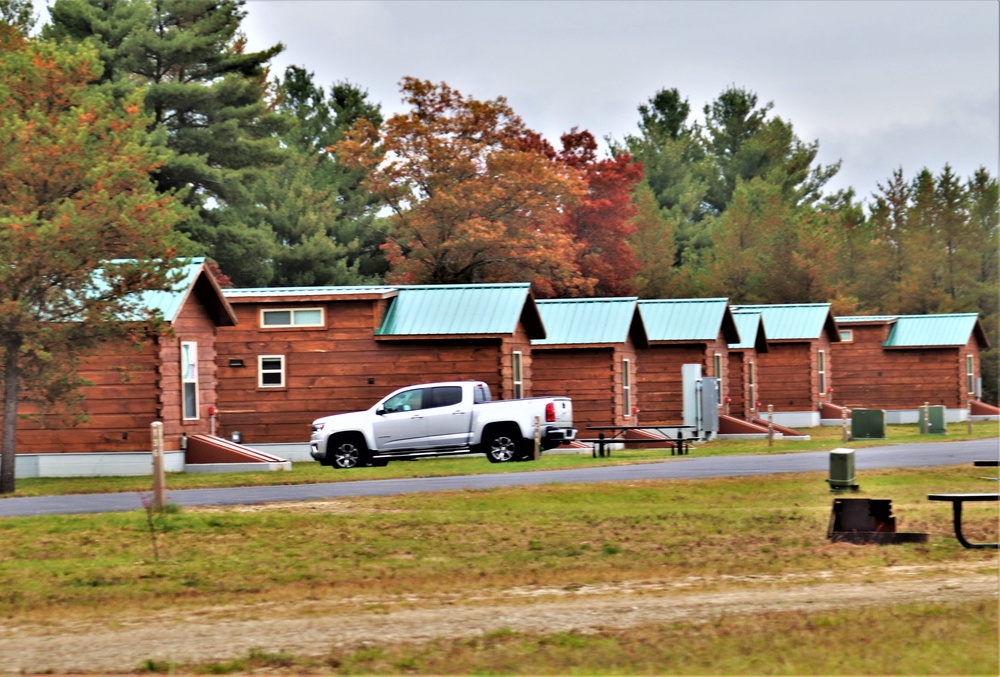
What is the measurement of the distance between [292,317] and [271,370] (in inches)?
A: 61.4

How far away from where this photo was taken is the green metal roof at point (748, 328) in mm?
55656

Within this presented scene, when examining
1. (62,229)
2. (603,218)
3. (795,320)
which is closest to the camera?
(62,229)

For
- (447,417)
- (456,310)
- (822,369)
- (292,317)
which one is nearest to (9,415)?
(447,417)

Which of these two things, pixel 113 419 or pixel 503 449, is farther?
pixel 503 449

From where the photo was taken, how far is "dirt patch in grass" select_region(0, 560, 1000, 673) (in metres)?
10.6

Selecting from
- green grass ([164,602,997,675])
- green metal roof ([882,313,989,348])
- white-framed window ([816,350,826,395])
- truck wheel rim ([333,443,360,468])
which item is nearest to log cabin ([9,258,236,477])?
truck wheel rim ([333,443,360,468])

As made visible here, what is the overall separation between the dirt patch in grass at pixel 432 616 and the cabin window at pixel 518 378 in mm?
25800

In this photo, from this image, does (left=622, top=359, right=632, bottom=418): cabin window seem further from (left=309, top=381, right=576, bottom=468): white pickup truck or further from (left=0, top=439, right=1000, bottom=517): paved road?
(left=309, top=381, right=576, bottom=468): white pickup truck

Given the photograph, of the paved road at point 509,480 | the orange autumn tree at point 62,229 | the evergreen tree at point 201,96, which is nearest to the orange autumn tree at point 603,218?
the evergreen tree at point 201,96

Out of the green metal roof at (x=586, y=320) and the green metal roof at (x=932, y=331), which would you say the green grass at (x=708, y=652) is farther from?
the green metal roof at (x=932, y=331)

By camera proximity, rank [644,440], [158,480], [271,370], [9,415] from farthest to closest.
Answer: [644,440] → [271,370] → [9,415] → [158,480]

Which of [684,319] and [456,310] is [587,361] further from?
[684,319]

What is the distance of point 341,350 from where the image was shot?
3762cm

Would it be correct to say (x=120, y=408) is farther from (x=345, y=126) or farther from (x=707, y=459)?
(x=345, y=126)
